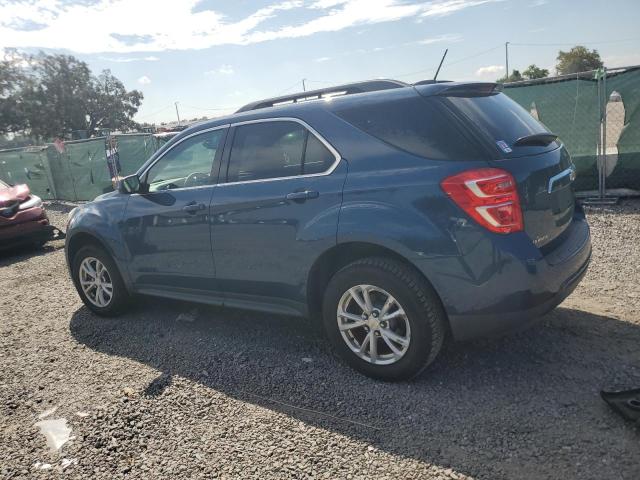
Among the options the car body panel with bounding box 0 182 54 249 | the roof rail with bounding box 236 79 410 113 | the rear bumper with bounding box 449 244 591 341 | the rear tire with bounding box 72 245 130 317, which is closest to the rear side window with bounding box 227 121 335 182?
the roof rail with bounding box 236 79 410 113

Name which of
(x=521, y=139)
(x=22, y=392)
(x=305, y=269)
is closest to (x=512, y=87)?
(x=521, y=139)

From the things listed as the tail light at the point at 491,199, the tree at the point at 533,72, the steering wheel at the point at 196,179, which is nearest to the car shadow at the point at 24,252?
the steering wheel at the point at 196,179

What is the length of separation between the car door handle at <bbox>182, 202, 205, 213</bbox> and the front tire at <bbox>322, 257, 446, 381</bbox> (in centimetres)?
129

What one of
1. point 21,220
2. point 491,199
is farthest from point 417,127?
point 21,220

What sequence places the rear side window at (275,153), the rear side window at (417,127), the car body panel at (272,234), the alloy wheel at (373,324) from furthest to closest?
the rear side window at (275,153)
the car body panel at (272,234)
the alloy wheel at (373,324)
the rear side window at (417,127)

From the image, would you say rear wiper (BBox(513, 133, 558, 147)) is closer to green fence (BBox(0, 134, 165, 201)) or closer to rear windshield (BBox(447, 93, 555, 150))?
rear windshield (BBox(447, 93, 555, 150))

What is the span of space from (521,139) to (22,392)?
3945 millimetres

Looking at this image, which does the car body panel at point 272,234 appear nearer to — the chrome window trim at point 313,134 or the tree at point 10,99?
the chrome window trim at point 313,134

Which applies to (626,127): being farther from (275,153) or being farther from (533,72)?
(533,72)

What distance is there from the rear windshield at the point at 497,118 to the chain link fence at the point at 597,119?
5.34 meters

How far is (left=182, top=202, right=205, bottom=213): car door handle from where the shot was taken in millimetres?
3914

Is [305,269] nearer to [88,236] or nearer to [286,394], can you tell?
[286,394]

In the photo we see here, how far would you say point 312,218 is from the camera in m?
3.29

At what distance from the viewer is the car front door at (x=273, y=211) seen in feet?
10.8
